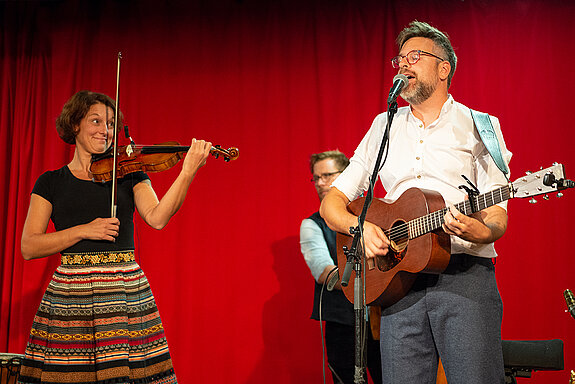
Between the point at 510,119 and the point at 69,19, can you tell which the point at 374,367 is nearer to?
the point at 510,119

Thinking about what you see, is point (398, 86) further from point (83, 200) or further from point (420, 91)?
point (83, 200)

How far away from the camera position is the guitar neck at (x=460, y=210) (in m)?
1.88

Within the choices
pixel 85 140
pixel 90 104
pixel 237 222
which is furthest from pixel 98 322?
pixel 237 222

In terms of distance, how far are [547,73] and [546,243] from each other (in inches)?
50.3

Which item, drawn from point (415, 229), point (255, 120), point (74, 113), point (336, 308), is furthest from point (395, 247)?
point (255, 120)

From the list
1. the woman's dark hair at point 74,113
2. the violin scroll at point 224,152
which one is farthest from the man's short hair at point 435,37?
the woman's dark hair at point 74,113

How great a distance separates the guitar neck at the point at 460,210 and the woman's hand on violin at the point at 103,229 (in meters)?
1.27

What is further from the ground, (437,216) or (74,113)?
(74,113)

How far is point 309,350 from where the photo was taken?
4262 mm

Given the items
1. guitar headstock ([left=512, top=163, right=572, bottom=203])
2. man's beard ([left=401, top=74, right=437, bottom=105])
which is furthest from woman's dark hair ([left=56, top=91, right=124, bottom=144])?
guitar headstock ([left=512, top=163, right=572, bottom=203])

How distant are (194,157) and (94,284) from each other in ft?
2.48

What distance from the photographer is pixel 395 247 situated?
223 centimetres

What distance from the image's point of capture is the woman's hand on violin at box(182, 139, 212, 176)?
106 inches

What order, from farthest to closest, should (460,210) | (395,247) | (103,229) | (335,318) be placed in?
(335,318) → (103,229) → (395,247) → (460,210)
